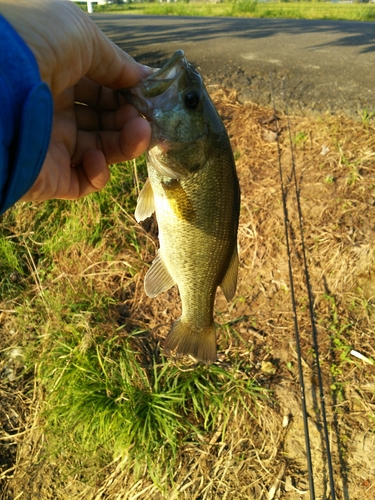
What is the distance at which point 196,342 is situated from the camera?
7.38 ft

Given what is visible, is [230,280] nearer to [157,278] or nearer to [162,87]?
[157,278]

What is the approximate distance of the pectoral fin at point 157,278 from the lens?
7.13 ft

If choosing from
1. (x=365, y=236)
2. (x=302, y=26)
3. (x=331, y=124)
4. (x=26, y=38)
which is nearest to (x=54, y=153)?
(x=26, y=38)

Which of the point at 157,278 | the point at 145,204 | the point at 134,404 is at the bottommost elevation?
the point at 134,404

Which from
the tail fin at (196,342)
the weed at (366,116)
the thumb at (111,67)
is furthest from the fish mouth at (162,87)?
the weed at (366,116)

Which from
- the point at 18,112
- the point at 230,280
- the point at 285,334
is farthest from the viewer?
the point at 285,334

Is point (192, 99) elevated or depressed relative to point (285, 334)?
elevated

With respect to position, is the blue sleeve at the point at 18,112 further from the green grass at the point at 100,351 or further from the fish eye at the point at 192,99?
the green grass at the point at 100,351

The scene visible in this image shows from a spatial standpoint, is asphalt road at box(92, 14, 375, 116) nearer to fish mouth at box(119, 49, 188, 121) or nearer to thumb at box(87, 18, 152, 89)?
thumb at box(87, 18, 152, 89)

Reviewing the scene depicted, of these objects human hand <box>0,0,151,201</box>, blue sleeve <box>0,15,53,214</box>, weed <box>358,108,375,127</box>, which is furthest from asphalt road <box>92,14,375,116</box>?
blue sleeve <box>0,15,53,214</box>

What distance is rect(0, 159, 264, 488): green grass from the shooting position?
9.70ft

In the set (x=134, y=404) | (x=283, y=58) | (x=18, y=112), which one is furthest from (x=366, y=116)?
(x=18, y=112)

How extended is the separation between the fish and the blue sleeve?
0.59 metres

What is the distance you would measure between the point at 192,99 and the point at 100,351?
2217mm
